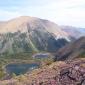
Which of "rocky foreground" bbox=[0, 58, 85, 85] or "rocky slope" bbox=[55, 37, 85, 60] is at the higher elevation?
"rocky foreground" bbox=[0, 58, 85, 85]

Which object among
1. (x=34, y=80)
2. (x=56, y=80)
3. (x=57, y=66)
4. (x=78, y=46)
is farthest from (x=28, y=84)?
(x=78, y=46)

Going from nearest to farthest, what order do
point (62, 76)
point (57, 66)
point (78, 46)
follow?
point (62, 76) → point (57, 66) → point (78, 46)

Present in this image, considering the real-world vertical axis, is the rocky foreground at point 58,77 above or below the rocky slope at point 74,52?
above

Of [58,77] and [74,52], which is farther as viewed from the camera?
[74,52]

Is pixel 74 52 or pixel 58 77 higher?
pixel 58 77

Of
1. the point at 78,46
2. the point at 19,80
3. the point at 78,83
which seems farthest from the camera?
the point at 78,46

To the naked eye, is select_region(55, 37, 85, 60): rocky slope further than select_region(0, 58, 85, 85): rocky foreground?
Yes

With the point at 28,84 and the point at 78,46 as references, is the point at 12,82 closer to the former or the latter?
the point at 28,84

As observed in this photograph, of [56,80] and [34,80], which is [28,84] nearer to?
[34,80]

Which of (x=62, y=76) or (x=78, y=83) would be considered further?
(x=62, y=76)

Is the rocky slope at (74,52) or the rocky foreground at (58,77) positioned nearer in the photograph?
the rocky foreground at (58,77)
